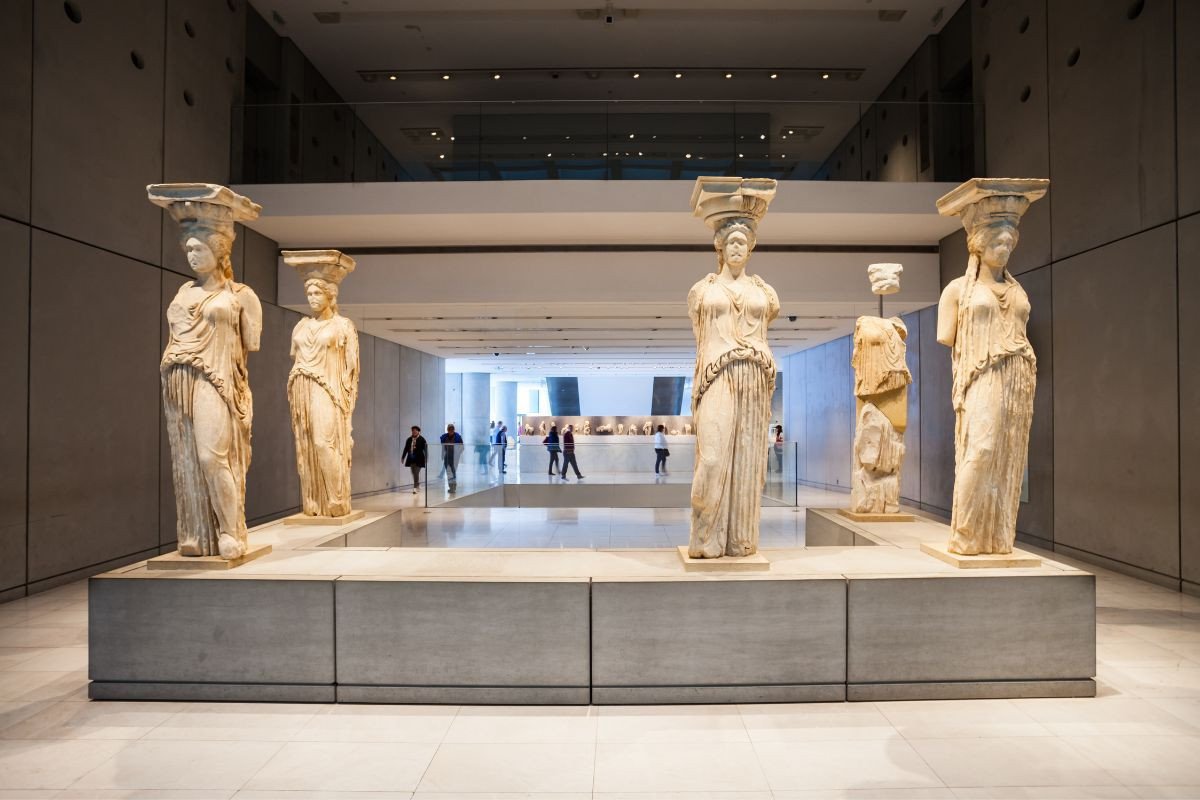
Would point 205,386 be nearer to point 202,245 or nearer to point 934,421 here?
point 202,245

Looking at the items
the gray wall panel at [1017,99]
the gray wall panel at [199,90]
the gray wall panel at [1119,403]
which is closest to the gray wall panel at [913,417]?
the gray wall panel at [1017,99]

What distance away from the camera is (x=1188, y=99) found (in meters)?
5.91

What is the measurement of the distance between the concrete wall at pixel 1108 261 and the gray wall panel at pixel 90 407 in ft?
31.9

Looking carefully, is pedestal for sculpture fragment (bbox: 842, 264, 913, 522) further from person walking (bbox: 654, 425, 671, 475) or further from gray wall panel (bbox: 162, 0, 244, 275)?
gray wall panel (bbox: 162, 0, 244, 275)

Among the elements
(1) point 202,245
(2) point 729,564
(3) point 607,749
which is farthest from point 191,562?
(2) point 729,564

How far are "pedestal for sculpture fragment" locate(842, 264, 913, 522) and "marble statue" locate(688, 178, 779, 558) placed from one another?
280cm

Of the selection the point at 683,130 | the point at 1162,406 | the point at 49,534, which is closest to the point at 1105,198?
the point at 1162,406

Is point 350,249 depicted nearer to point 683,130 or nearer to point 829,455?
point 683,130

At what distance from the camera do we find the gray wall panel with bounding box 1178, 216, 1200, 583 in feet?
19.0

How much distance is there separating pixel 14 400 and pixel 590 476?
8.99 meters

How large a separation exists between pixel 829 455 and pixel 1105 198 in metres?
9.39

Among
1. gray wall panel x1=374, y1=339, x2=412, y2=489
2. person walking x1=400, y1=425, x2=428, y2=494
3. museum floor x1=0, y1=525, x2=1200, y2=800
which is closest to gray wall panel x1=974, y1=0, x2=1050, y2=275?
museum floor x1=0, y1=525, x2=1200, y2=800

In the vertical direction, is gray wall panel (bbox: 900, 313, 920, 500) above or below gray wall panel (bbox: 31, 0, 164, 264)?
below

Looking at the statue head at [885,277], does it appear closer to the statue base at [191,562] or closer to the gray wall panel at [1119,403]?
the gray wall panel at [1119,403]
